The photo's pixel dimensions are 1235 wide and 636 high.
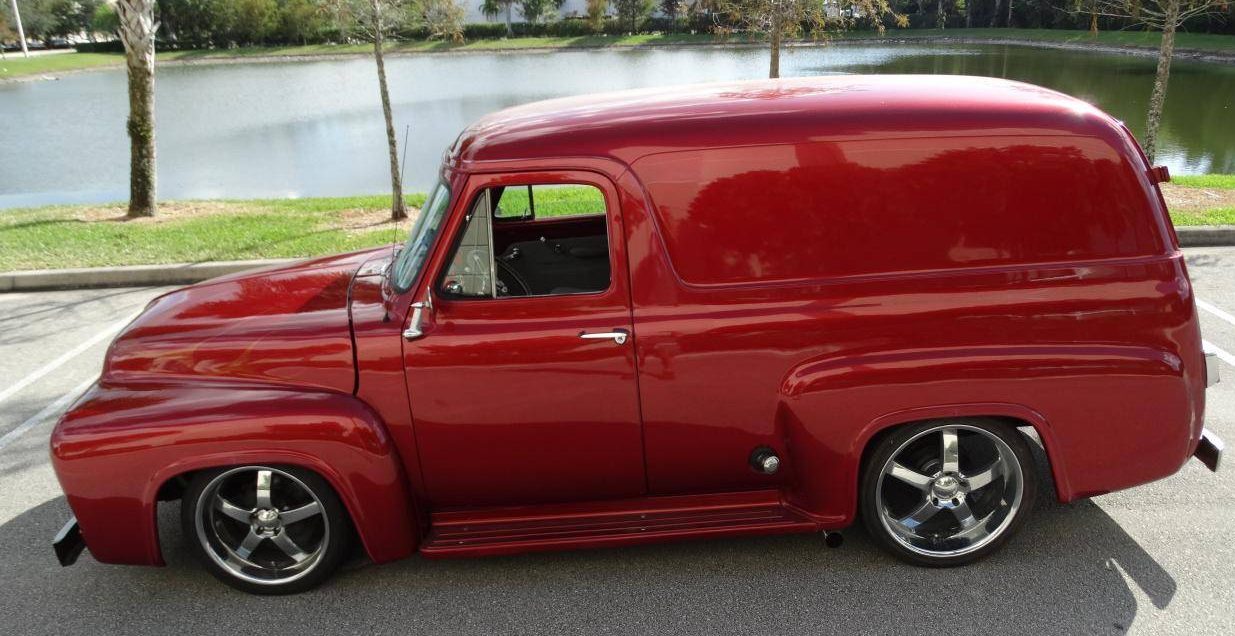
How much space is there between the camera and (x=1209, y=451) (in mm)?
3898

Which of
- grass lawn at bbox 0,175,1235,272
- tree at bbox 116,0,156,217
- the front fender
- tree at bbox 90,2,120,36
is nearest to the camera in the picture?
the front fender

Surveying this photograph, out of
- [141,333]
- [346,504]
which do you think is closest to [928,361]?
[346,504]

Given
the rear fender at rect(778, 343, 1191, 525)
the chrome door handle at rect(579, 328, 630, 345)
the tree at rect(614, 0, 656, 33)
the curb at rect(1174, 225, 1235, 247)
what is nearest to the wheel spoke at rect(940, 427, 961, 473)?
the rear fender at rect(778, 343, 1191, 525)

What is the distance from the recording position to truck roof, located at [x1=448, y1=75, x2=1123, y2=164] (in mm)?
3568

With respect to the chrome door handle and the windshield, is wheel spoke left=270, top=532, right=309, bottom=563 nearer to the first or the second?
the windshield

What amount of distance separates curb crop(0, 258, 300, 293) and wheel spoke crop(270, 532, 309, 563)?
5391 millimetres

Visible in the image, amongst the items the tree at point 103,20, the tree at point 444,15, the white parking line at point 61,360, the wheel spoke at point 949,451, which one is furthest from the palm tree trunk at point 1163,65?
the tree at point 103,20

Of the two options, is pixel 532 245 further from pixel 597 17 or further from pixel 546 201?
pixel 597 17

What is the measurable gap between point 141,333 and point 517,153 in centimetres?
197

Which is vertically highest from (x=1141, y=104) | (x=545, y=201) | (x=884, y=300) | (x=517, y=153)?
(x=517, y=153)

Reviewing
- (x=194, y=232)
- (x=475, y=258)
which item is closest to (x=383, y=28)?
(x=194, y=232)

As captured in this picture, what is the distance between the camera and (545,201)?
12.8ft

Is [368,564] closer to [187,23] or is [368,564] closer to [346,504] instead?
[346,504]

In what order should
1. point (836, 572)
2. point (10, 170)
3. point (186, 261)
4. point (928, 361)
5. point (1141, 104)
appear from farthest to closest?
point (1141, 104)
point (10, 170)
point (186, 261)
point (836, 572)
point (928, 361)
